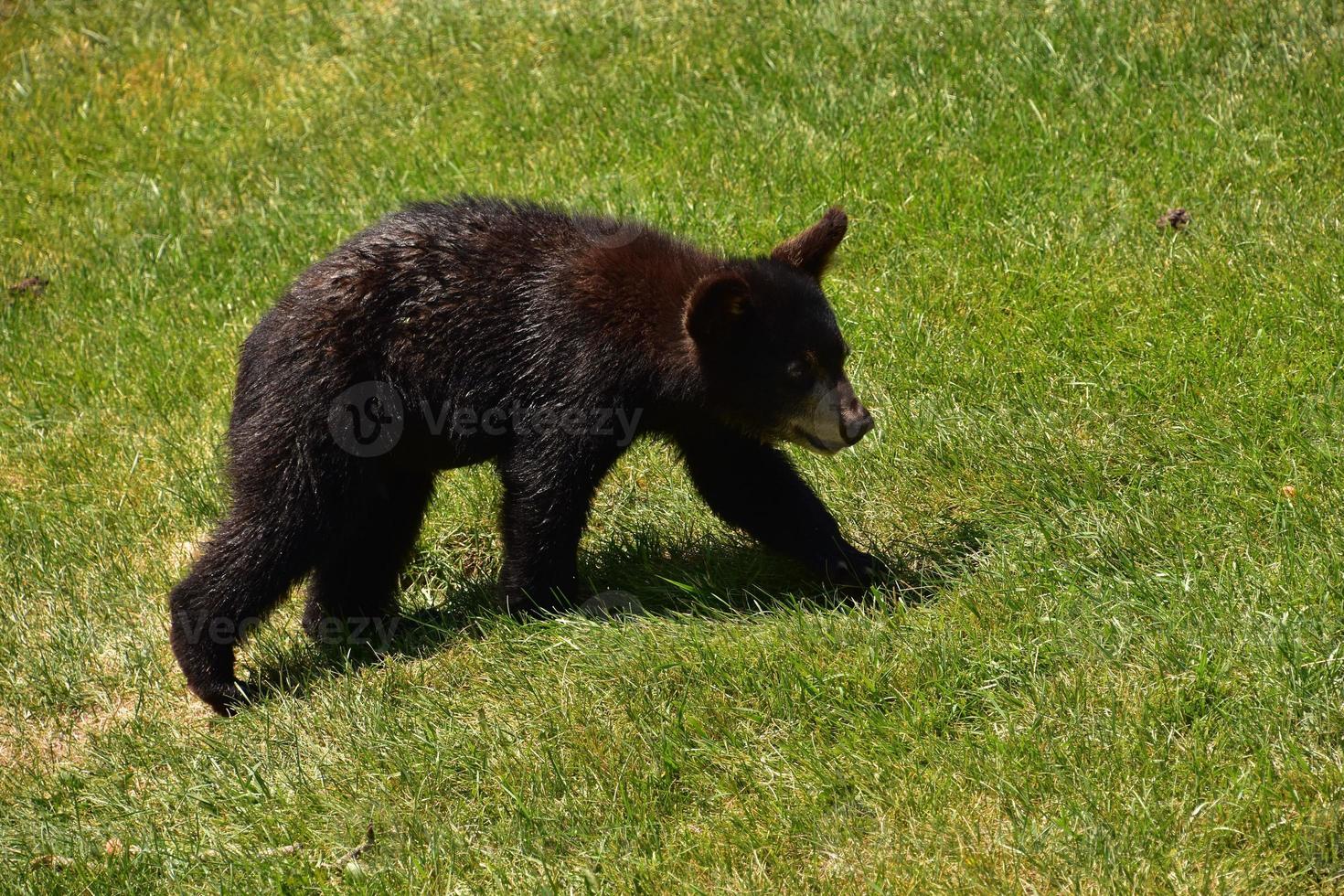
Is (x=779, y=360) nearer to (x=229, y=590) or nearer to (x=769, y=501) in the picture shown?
(x=769, y=501)

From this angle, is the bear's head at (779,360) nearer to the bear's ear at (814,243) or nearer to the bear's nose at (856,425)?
the bear's nose at (856,425)

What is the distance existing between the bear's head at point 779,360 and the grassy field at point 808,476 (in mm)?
660

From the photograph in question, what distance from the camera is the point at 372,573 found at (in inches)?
238

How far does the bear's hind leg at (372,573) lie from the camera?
591 centimetres

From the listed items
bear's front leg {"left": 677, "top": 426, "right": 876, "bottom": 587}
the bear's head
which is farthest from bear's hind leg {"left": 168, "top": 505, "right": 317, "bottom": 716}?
the bear's head

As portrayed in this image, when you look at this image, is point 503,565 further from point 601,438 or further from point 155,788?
point 155,788

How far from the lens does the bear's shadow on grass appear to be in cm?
536

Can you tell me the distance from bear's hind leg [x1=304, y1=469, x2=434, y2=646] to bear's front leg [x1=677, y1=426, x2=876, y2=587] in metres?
1.14

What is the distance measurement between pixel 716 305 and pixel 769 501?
2.73 ft

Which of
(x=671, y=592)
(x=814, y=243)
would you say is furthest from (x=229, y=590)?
(x=814, y=243)

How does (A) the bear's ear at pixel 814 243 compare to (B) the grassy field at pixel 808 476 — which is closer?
(B) the grassy field at pixel 808 476

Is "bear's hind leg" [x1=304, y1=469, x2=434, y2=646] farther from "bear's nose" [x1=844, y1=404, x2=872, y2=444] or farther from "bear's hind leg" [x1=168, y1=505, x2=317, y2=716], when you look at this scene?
"bear's nose" [x1=844, y1=404, x2=872, y2=444]

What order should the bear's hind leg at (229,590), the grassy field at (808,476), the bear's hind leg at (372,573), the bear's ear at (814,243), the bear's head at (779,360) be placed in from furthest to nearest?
the bear's hind leg at (372,573)
the bear's ear at (814,243)
the bear's hind leg at (229,590)
the bear's head at (779,360)
the grassy field at (808,476)

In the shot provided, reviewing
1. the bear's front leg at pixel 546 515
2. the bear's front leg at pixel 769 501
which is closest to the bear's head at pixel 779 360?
the bear's front leg at pixel 769 501
